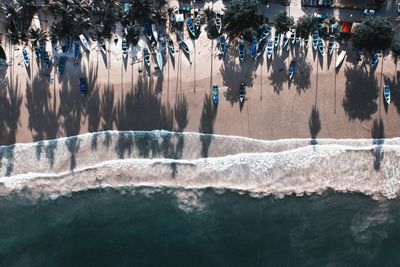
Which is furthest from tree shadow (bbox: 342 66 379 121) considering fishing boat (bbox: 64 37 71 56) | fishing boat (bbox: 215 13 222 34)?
fishing boat (bbox: 64 37 71 56)

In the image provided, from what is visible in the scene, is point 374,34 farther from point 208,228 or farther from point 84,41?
point 84,41

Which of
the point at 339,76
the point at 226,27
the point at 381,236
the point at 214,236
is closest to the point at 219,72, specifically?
the point at 226,27

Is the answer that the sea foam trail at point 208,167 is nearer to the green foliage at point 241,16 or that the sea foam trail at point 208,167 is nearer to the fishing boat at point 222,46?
the fishing boat at point 222,46

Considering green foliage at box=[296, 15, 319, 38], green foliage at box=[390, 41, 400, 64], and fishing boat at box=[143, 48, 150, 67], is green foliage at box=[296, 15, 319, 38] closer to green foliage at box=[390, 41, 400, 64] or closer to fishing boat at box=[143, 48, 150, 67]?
green foliage at box=[390, 41, 400, 64]

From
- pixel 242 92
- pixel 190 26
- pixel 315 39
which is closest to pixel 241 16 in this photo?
pixel 190 26

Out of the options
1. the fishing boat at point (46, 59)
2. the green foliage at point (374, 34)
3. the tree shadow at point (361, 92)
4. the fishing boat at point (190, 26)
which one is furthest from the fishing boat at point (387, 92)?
the fishing boat at point (46, 59)

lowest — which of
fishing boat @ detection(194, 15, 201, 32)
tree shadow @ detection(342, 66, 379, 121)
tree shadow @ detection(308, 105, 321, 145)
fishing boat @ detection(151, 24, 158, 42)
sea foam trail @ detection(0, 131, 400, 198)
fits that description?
sea foam trail @ detection(0, 131, 400, 198)
